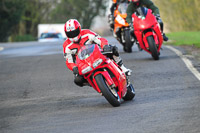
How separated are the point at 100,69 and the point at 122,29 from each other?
1036cm

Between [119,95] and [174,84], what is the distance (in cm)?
225

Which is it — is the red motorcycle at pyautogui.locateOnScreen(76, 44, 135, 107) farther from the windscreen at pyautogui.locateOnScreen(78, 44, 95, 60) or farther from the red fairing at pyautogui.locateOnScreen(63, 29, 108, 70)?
the red fairing at pyautogui.locateOnScreen(63, 29, 108, 70)

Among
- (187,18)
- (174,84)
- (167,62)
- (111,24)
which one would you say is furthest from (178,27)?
(174,84)

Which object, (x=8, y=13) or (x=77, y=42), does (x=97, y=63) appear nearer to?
(x=77, y=42)

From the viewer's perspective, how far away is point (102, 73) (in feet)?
31.2

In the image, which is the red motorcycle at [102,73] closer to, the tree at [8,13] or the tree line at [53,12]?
the tree at [8,13]

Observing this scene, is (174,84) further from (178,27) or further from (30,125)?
(178,27)

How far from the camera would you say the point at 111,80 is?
9523 millimetres

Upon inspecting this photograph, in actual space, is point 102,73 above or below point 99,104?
above

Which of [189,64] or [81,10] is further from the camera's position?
[81,10]

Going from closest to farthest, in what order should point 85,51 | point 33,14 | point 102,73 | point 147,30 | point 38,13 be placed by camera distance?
point 102,73 < point 85,51 < point 147,30 < point 38,13 < point 33,14

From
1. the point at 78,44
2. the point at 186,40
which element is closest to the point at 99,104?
the point at 78,44

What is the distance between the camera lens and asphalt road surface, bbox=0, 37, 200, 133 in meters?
7.90

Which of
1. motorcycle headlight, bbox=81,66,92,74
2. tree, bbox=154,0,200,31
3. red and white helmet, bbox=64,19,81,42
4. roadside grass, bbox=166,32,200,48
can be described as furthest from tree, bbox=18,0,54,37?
motorcycle headlight, bbox=81,66,92,74
